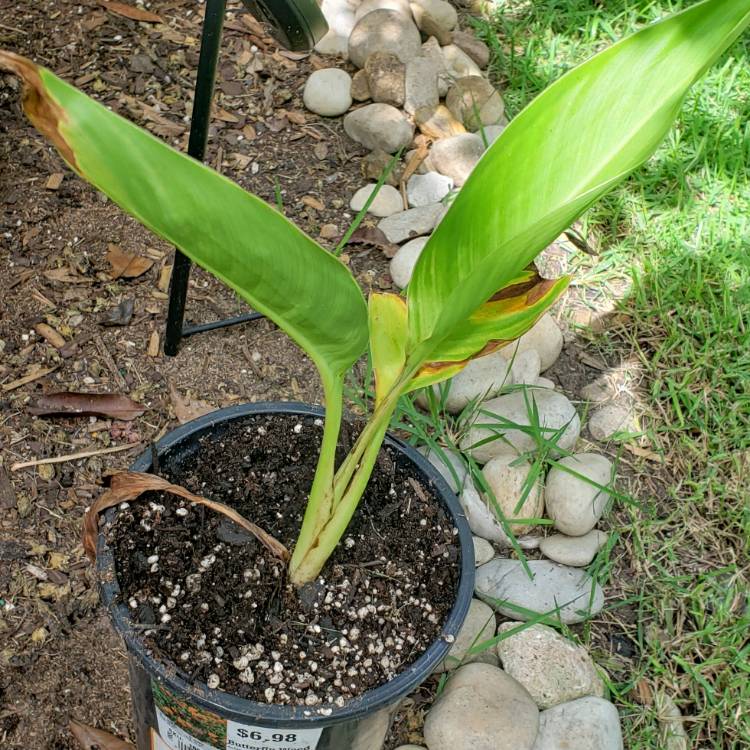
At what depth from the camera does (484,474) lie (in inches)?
61.6

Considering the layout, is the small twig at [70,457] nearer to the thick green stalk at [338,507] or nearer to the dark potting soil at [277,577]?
the dark potting soil at [277,577]

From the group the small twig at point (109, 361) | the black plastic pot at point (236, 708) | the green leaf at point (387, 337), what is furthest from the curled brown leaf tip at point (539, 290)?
the small twig at point (109, 361)

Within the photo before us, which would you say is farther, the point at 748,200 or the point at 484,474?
the point at 748,200

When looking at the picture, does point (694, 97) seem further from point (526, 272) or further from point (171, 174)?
point (171, 174)

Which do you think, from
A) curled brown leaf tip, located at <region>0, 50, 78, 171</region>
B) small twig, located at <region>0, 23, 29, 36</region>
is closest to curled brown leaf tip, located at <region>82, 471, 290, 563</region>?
curled brown leaf tip, located at <region>0, 50, 78, 171</region>

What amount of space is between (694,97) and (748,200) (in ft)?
1.06

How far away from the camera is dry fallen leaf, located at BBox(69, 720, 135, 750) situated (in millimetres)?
1303

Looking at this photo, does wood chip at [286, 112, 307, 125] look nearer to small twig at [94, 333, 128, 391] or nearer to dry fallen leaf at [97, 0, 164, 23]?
dry fallen leaf at [97, 0, 164, 23]

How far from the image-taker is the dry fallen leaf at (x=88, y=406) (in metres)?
1.62

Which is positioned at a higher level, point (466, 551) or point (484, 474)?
point (466, 551)

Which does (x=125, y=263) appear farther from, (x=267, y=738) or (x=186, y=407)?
(x=267, y=738)

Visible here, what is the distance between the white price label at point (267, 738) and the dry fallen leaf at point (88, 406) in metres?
0.76

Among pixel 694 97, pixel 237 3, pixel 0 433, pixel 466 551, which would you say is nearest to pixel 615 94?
pixel 466 551

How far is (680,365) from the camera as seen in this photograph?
1761mm
